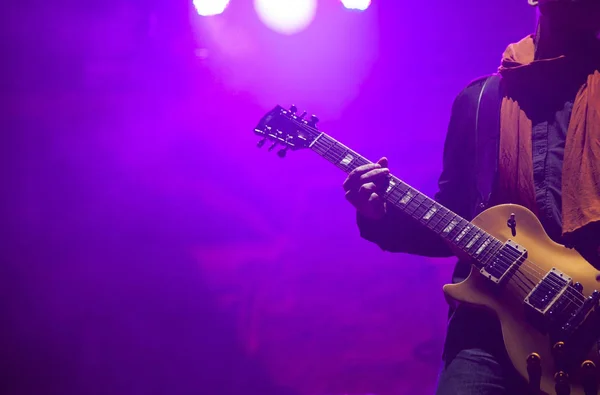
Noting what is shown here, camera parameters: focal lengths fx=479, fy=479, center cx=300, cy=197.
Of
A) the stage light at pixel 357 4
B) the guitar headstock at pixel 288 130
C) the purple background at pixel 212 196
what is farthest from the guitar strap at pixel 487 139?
the stage light at pixel 357 4

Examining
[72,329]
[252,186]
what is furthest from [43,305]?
[252,186]

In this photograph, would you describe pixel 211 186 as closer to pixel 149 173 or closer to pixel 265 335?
pixel 149 173

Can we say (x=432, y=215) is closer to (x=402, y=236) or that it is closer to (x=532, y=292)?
(x=402, y=236)

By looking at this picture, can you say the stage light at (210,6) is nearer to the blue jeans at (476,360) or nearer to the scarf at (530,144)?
the scarf at (530,144)

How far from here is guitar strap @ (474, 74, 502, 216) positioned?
6.34 feet

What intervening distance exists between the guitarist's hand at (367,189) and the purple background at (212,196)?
2.37 meters

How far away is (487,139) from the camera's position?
202 cm

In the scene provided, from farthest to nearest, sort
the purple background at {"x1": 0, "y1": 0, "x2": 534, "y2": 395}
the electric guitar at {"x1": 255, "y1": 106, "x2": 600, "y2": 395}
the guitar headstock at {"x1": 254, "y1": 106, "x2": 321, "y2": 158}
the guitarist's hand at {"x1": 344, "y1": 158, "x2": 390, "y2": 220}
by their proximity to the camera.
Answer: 1. the purple background at {"x1": 0, "y1": 0, "x2": 534, "y2": 395}
2. the guitar headstock at {"x1": 254, "y1": 106, "x2": 321, "y2": 158}
3. the guitarist's hand at {"x1": 344, "y1": 158, "x2": 390, "y2": 220}
4. the electric guitar at {"x1": 255, "y1": 106, "x2": 600, "y2": 395}

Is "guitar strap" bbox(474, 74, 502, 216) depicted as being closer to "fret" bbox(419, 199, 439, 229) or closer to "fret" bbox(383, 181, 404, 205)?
"fret" bbox(419, 199, 439, 229)

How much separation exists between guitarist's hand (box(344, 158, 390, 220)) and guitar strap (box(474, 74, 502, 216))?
0.39 metres

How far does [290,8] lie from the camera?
14.3ft

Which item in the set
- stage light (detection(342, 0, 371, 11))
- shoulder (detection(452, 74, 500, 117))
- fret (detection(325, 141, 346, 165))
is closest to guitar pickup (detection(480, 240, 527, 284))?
shoulder (detection(452, 74, 500, 117))

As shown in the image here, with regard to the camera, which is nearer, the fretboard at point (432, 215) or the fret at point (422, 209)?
the fretboard at point (432, 215)

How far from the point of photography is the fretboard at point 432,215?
1771mm
